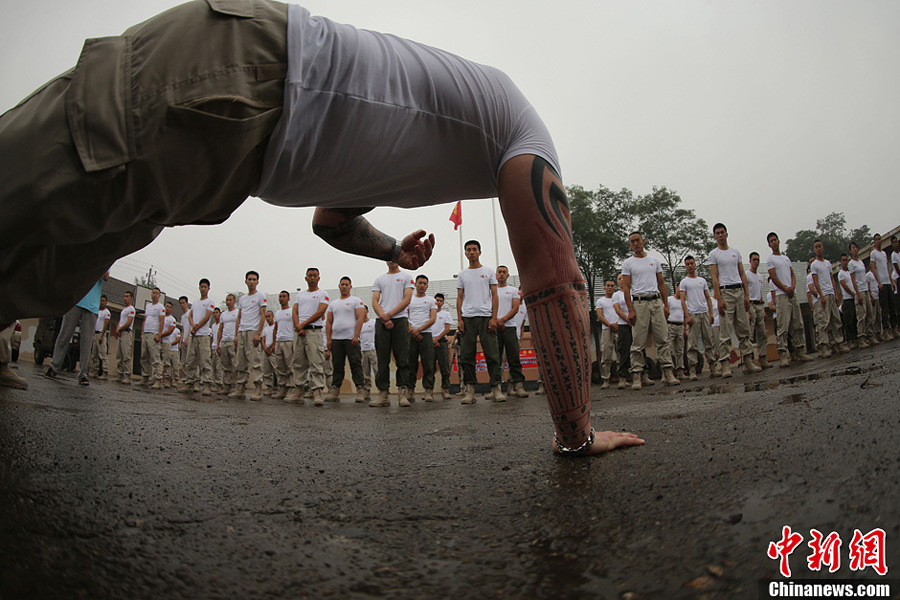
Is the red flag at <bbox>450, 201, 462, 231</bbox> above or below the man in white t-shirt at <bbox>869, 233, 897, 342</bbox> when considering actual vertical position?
above

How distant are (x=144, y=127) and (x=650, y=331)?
27.8 ft

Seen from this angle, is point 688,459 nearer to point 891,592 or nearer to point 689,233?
point 891,592

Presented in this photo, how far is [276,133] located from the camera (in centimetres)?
122

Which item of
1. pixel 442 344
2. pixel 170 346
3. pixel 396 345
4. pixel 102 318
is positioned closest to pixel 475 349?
pixel 396 345

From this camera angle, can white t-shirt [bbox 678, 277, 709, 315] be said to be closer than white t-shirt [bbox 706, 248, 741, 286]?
No

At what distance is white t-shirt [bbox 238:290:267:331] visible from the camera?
10945 mm

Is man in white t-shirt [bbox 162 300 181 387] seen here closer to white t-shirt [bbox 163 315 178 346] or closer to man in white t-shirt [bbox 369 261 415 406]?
white t-shirt [bbox 163 315 178 346]

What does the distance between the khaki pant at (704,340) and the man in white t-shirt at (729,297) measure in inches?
50.4

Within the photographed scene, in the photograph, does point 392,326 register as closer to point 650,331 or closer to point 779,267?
point 650,331

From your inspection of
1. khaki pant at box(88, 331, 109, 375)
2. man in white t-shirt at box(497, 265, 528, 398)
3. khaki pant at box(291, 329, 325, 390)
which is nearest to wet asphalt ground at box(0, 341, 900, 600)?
man in white t-shirt at box(497, 265, 528, 398)

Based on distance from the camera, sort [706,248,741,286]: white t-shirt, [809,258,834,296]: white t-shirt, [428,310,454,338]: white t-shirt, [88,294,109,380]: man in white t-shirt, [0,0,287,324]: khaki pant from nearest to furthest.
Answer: [0,0,287,324]: khaki pant, [706,248,741,286]: white t-shirt, [809,258,834,296]: white t-shirt, [428,310,454,338]: white t-shirt, [88,294,109,380]: man in white t-shirt

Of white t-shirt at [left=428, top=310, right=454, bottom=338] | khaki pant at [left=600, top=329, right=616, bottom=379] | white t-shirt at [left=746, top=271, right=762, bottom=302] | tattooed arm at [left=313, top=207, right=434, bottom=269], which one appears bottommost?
khaki pant at [left=600, top=329, right=616, bottom=379]

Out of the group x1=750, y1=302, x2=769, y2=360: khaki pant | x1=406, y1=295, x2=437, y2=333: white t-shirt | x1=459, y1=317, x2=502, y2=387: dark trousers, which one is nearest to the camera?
x1=459, y1=317, x2=502, y2=387: dark trousers

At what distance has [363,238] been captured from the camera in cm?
196
